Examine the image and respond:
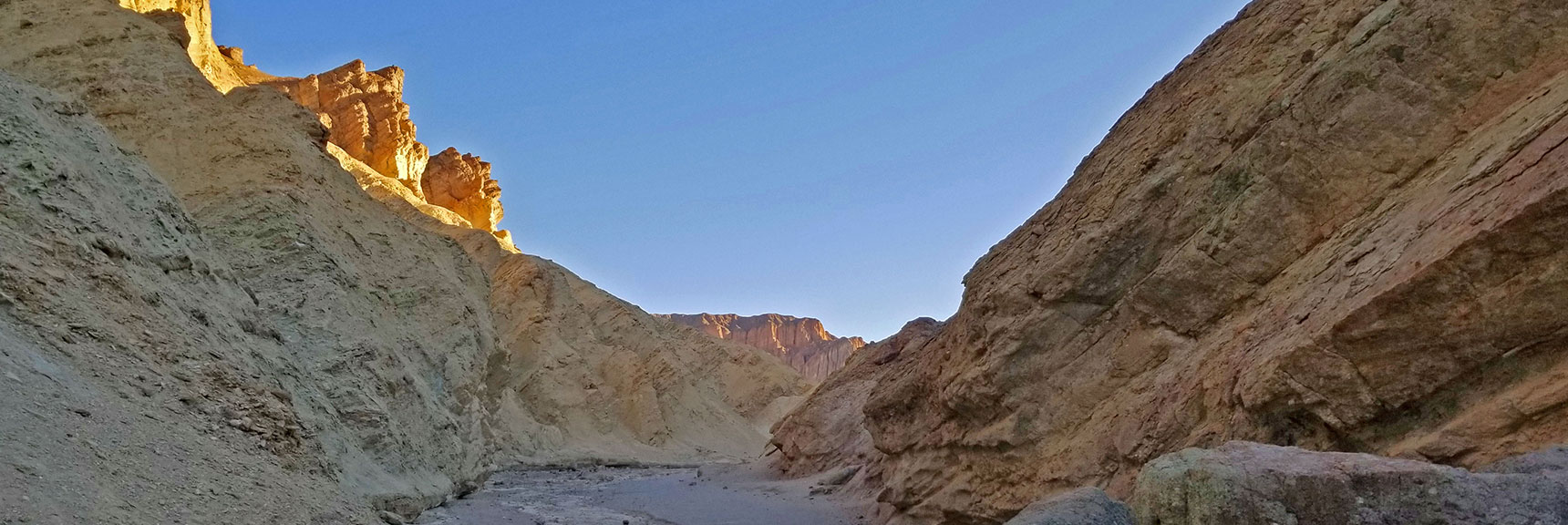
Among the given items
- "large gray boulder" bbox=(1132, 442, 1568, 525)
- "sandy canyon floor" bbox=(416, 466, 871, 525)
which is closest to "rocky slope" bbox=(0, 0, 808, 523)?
"sandy canyon floor" bbox=(416, 466, 871, 525)

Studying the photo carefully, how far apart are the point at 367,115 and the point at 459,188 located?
10.9m

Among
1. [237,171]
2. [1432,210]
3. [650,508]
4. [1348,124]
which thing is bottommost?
[650,508]

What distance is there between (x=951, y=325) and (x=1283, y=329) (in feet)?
23.0

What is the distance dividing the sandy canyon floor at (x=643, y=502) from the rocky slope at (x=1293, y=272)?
4322mm

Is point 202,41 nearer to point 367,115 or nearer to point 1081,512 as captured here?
point 367,115

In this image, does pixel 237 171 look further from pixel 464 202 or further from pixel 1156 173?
pixel 464 202

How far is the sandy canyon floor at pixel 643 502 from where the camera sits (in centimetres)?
1385

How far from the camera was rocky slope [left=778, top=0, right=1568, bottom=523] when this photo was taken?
591 centimetres

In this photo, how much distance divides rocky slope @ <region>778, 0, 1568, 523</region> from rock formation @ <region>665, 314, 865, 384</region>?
122933 mm

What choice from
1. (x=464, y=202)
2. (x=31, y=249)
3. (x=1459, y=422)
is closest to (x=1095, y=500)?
(x=1459, y=422)

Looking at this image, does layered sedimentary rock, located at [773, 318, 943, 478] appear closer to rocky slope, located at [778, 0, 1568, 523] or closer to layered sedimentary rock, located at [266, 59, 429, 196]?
rocky slope, located at [778, 0, 1568, 523]

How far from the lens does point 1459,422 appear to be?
5719mm

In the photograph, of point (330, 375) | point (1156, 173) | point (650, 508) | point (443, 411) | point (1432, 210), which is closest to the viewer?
point (1432, 210)

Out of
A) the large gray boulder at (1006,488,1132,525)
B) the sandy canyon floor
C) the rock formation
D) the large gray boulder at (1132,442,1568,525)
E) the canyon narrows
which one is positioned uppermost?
the rock formation
